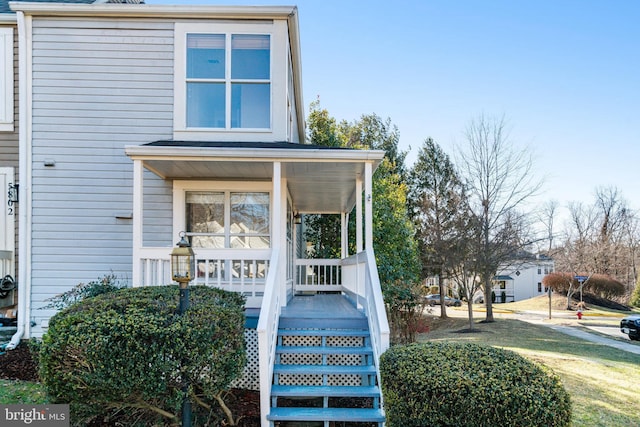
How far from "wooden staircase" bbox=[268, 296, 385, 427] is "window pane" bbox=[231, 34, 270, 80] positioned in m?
4.53

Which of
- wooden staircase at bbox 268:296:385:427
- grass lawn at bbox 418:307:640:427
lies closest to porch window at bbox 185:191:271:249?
wooden staircase at bbox 268:296:385:427

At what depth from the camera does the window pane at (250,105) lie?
25.8 ft

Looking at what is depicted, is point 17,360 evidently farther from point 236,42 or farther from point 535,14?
point 535,14

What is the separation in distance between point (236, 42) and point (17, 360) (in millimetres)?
6528

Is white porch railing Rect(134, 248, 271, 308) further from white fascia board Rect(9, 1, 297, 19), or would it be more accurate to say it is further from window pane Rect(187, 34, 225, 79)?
white fascia board Rect(9, 1, 297, 19)

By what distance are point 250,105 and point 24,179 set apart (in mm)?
4389

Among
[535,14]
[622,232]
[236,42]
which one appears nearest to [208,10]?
[236,42]

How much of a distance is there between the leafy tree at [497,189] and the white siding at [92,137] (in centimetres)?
1453

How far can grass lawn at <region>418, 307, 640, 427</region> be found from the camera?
590cm

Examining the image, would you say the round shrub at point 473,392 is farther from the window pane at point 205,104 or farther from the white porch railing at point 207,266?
the window pane at point 205,104

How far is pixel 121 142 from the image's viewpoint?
26.1 ft

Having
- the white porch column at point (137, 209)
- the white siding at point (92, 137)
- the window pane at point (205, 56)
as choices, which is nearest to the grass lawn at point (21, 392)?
the white porch column at point (137, 209)

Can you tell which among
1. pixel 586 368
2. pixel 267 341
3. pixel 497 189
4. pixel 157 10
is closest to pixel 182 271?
pixel 267 341

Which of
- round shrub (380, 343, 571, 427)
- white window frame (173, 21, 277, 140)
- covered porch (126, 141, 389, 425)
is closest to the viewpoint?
round shrub (380, 343, 571, 427)
